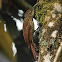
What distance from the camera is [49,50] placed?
22.0 inches

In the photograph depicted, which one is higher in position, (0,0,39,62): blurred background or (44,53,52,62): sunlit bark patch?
(0,0,39,62): blurred background

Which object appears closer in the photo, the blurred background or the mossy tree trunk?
the mossy tree trunk

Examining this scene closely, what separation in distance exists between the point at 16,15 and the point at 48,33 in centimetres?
60

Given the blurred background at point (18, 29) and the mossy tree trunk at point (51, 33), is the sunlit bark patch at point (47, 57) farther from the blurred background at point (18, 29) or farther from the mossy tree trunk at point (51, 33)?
the blurred background at point (18, 29)

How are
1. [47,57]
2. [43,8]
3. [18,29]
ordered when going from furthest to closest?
[18,29] → [43,8] → [47,57]

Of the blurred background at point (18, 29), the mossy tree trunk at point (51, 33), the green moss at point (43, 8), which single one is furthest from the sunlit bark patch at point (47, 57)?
the blurred background at point (18, 29)

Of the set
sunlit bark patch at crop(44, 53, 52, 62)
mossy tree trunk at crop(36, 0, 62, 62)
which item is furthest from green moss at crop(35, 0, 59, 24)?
sunlit bark patch at crop(44, 53, 52, 62)

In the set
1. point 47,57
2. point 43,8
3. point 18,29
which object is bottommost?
point 47,57

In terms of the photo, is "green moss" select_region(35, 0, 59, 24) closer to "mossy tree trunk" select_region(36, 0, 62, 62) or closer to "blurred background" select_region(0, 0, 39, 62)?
"mossy tree trunk" select_region(36, 0, 62, 62)

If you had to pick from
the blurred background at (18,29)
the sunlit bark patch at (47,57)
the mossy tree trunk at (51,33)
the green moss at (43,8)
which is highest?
the blurred background at (18,29)

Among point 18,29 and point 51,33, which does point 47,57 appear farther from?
point 18,29

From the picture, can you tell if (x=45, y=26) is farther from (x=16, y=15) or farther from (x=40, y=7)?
(x=16, y=15)

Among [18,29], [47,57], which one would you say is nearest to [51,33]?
[47,57]

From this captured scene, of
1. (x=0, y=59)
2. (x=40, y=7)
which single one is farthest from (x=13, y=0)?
(x=0, y=59)
